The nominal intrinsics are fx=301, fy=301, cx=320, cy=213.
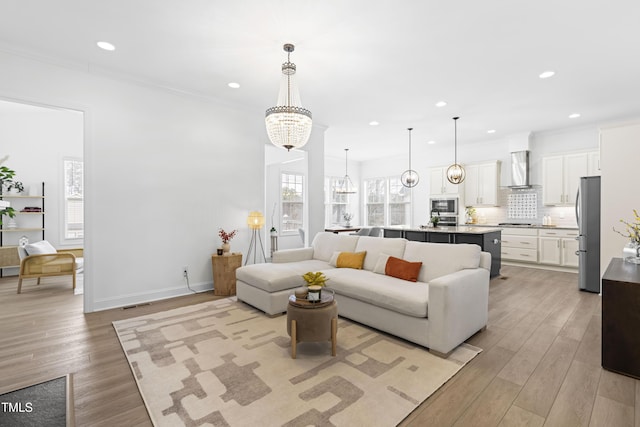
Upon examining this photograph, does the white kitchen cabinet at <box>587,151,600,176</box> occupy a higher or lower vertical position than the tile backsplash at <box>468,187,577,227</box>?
higher

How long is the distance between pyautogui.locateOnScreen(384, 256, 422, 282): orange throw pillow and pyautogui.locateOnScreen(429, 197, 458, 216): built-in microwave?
4672 mm

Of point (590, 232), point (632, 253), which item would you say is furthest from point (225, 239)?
point (590, 232)

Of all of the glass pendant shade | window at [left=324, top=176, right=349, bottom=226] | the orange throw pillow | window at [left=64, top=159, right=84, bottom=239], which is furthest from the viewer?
window at [left=324, top=176, right=349, bottom=226]

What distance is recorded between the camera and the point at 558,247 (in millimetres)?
5910

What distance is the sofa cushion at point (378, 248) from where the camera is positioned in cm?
380

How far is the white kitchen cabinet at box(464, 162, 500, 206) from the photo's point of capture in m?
6.98

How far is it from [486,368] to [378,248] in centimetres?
185

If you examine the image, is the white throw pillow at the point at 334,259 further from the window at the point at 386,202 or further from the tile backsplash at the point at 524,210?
the window at the point at 386,202

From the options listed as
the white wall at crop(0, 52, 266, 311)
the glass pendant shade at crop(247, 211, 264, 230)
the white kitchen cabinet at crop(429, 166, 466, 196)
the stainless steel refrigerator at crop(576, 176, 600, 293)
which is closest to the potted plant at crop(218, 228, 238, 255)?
the white wall at crop(0, 52, 266, 311)

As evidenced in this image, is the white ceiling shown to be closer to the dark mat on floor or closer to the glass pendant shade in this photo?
the glass pendant shade

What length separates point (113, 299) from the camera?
3758mm

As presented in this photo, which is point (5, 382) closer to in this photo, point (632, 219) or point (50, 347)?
point (50, 347)

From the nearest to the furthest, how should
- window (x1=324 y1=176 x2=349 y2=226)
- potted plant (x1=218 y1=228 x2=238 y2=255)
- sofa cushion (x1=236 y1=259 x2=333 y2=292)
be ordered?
sofa cushion (x1=236 y1=259 x2=333 y2=292) < potted plant (x1=218 y1=228 x2=238 y2=255) < window (x1=324 y1=176 x2=349 y2=226)

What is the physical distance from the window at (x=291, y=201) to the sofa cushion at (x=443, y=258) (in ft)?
15.6
